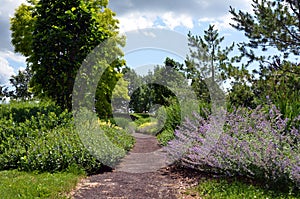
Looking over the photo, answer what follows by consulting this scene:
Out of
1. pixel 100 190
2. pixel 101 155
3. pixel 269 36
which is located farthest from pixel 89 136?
pixel 269 36

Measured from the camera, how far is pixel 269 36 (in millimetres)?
10672

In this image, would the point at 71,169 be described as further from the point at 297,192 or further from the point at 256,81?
the point at 256,81

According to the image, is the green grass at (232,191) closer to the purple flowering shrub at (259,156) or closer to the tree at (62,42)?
the purple flowering shrub at (259,156)

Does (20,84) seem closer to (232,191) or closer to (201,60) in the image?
(201,60)

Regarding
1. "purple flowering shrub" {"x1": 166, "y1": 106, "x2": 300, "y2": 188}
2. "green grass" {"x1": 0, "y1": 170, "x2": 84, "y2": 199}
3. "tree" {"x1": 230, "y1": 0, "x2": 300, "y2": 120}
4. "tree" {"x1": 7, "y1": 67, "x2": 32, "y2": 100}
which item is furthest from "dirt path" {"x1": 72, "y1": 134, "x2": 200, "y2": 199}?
"tree" {"x1": 7, "y1": 67, "x2": 32, "y2": 100}

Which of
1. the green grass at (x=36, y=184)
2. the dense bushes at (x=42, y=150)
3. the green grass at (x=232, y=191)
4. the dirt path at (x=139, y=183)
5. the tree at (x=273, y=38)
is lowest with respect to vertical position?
the dirt path at (x=139, y=183)

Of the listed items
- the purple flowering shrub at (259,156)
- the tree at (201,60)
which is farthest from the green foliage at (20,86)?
the purple flowering shrub at (259,156)

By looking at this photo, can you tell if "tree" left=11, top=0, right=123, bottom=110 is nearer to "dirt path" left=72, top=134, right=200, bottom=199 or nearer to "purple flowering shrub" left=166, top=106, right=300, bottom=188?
"dirt path" left=72, top=134, right=200, bottom=199

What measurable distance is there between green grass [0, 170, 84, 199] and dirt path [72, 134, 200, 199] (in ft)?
0.68

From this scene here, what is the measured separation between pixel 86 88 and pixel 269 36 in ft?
24.5

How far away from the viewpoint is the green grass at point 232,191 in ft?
14.1

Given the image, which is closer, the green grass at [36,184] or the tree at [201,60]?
the green grass at [36,184]

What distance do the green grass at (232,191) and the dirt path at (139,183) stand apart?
0.84 feet

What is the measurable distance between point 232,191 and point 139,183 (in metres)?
1.80
